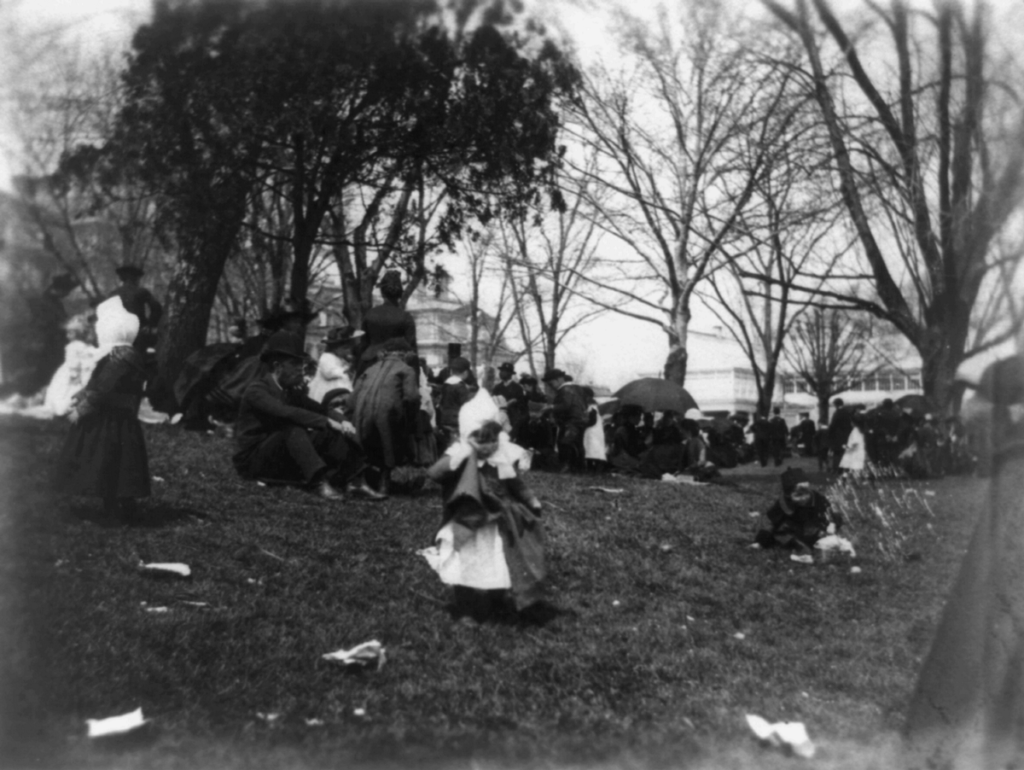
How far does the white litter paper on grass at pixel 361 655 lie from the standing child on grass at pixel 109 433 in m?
2.64

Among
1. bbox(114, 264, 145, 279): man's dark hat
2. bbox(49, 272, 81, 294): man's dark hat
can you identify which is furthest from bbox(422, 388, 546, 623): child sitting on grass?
bbox(49, 272, 81, 294): man's dark hat

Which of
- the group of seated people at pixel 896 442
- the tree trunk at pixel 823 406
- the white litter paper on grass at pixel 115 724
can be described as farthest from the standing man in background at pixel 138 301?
the tree trunk at pixel 823 406

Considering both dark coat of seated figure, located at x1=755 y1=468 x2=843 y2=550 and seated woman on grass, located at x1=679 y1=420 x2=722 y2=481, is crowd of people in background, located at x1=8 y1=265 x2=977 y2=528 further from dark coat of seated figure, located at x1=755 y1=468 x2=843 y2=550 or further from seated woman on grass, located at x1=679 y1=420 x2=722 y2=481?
dark coat of seated figure, located at x1=755 y1=468 x2=843 y2=550

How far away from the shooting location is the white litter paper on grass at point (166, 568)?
6.38 m

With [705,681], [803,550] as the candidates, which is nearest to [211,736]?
[705,681]

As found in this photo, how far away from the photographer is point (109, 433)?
732 cm

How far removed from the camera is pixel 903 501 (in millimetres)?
14477

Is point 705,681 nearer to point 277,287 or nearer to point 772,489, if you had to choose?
point 772,489

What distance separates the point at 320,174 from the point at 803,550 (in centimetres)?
825

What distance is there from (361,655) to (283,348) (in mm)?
4947

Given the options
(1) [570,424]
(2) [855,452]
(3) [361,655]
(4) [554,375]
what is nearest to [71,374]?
(3) [361,655]

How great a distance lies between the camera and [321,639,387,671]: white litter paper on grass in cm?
528

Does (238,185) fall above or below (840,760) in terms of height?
above

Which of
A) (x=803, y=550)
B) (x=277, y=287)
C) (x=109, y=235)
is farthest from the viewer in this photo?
(x=277, y=287)
